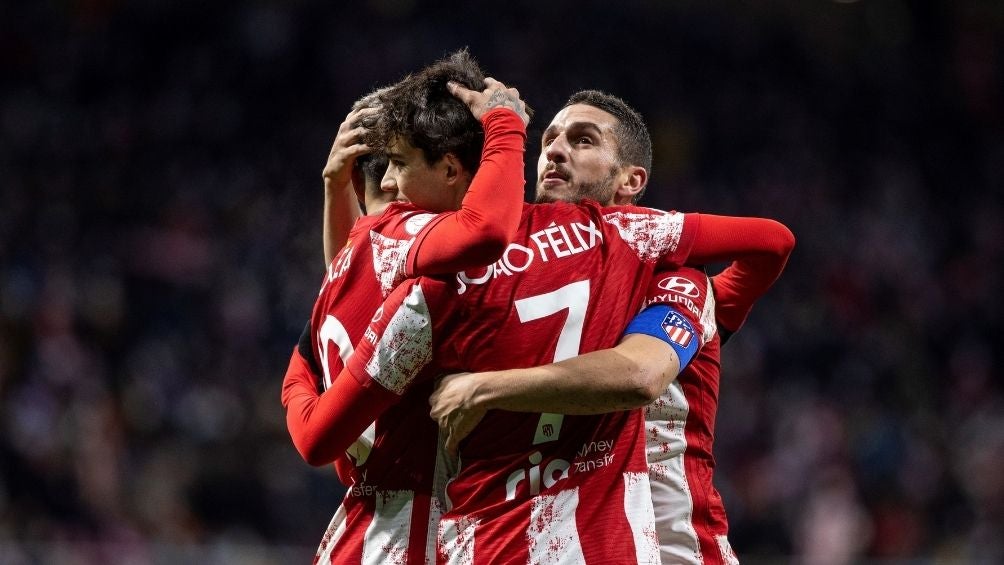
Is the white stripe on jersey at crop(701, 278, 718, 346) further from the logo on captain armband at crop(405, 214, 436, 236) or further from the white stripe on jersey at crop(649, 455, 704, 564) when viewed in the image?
the logo on captain armband at crop(405, 214, 436, 236)

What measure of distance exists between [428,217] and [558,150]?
720 millimetres

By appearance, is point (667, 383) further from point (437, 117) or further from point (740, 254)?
point (437, 117)

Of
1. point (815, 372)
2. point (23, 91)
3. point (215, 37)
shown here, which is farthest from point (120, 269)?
point (815, 372)

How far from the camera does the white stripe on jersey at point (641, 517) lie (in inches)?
100

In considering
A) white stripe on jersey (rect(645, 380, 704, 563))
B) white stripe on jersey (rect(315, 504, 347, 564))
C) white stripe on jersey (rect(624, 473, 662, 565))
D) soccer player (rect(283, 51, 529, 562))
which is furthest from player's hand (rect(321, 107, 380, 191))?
white stripe on jersey (rect(624, 473, 662, 565))

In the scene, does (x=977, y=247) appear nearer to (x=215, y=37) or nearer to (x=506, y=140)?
(x=215, y=37)

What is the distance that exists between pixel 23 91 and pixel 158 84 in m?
1.25

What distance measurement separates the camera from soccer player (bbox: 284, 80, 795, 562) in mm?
2525

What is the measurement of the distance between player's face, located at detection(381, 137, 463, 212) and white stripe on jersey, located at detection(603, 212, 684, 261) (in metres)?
0.37

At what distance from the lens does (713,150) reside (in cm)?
1323

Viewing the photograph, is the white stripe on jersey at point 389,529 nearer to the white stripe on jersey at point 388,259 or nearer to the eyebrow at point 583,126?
the white stripe on jersey at point 388,259

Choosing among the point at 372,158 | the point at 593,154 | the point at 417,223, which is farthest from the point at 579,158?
the point at 417,223

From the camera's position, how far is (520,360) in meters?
2.58

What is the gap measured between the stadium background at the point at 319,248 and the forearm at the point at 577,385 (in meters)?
3.36
